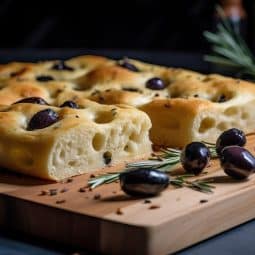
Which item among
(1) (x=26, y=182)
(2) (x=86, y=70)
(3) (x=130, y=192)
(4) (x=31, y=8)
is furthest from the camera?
(4) (x=31, y=8)

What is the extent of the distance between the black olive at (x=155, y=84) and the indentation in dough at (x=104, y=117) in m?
0.46

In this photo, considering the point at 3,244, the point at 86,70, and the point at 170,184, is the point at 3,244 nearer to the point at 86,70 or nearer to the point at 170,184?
the point at 170,184

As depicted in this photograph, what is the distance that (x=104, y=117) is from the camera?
2236 millimetres

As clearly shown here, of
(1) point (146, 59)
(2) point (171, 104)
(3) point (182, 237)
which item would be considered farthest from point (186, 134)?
(1) point (146, 59)

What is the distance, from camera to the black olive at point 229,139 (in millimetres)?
2186

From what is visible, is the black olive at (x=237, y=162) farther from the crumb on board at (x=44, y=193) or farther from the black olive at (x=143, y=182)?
the crumb on board at (x=44, y=193)

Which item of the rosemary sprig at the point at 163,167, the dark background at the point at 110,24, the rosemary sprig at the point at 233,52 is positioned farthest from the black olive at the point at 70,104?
the dark background at the point at 110,24

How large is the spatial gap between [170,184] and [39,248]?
338mm

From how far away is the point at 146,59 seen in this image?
364 cm

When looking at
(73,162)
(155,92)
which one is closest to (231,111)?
(155,92)

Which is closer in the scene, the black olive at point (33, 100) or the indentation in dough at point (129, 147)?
the indentation in dough at point (129, 147)

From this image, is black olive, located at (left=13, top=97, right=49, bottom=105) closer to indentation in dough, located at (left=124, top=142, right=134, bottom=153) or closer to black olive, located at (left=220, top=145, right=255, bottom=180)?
indentation in dough, located at (left=124, top=142, right=134, bottom=153)

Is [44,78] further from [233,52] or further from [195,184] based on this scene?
[195,184]

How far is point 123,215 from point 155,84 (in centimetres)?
100
